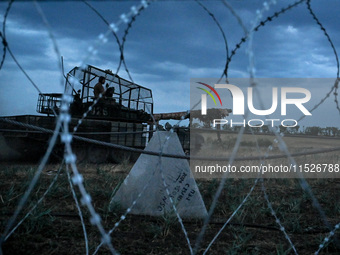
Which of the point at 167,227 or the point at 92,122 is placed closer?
the point at 167,227

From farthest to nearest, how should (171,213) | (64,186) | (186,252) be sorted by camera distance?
(64,186)
(171,213)
(186,252)

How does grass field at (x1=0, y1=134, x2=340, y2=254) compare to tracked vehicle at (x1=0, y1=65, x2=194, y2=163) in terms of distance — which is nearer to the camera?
grass field at (x1=0, y1=134, x2=340, y2=254)

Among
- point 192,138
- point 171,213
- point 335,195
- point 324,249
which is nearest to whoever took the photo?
point 324,249

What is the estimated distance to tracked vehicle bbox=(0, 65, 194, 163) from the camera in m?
9.27

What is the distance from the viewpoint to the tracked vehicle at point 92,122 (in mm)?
9273

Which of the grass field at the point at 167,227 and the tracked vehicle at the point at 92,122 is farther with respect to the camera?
the tracked vehicle at the point at 92,122

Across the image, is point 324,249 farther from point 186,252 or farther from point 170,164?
point 170,164

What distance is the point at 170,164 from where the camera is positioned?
384cm

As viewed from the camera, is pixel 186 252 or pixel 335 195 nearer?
pixel 186 252

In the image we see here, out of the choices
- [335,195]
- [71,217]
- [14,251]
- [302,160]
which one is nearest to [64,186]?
[71,217]

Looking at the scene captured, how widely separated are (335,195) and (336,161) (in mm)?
3278

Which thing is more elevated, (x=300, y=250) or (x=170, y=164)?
(x=170, y=164)

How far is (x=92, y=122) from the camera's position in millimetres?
9859

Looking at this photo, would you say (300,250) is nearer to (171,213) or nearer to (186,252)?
(186,252)
